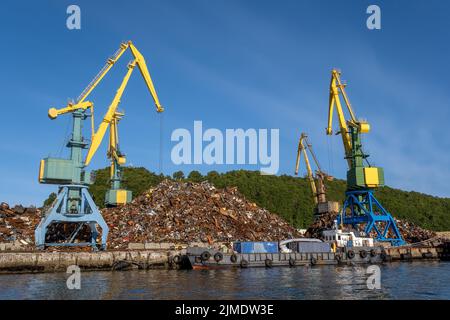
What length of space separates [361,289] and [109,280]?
18215mm

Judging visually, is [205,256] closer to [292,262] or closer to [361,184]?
[292,262]

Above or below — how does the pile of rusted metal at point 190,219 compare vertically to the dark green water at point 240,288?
→ above

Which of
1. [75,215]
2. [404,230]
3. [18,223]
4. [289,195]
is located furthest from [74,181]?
[289,195]

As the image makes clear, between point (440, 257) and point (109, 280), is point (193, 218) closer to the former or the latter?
point (109, 280)

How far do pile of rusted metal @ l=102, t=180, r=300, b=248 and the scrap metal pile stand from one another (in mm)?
15332

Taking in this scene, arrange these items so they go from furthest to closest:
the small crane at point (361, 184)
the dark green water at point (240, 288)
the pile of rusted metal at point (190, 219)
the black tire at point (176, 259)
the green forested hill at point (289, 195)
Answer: the green forested hill at point (289, 195) < the small crane at point (361, 184) < the pile of rusted metal at point (190, 219) < the black tire at point (176, 259) < the dark green water at point (240, 288)

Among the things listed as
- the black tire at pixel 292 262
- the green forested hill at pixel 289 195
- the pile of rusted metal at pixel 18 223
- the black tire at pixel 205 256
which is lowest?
the black tire at pixel 292 262

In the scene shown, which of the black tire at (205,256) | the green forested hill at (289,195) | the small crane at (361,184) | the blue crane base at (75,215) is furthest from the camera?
the green forested hill at (289,195)

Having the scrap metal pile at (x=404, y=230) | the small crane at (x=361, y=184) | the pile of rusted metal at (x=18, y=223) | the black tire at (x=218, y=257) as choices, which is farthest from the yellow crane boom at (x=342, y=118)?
the pile of rusted metal at (x=18, y=223)

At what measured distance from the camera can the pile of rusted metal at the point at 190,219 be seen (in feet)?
159

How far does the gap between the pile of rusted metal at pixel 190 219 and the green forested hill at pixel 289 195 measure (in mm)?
50131

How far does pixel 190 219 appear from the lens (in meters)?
50.6

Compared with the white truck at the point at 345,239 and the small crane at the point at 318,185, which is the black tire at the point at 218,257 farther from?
the small crane at the point at 318,185
